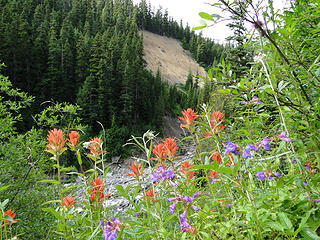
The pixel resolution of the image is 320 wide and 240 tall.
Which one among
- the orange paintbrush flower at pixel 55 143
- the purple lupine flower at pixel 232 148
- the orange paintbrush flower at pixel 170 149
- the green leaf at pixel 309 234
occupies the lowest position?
the orange paintbrush flower at pixel 55 143

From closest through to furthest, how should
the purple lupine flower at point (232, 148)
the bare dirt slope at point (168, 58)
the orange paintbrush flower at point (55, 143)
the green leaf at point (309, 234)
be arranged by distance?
the green leaf at point (309, 234) → the purple lupine flower at point (232, 148) → the orange paintbrush flower at point (55, 143) → the bare dirt slope at point (168, 58)

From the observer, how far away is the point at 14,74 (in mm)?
26375

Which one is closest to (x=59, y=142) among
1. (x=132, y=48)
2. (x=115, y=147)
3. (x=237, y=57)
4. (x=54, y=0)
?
(x=237, y=57)

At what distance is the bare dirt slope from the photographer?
215 feet

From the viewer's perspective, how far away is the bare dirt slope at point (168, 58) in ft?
215

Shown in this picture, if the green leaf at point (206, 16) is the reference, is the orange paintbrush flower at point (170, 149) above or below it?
below

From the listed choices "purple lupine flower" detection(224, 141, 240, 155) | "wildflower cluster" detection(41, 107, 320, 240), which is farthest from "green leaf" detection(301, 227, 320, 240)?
"purple lupine flower" detection(224, 141, 240, 155)

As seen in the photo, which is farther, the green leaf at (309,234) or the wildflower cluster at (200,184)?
the wildflower cluster at (200,184)

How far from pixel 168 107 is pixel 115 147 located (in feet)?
78.5

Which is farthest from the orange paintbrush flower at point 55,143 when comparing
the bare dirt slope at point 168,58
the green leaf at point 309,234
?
the bare dirt slope at point 168,58

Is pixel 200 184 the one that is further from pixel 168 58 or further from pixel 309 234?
pixel 168 58

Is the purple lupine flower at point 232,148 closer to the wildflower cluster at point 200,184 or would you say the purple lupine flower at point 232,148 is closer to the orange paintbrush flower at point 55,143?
the wildflower cluster at point 200,184

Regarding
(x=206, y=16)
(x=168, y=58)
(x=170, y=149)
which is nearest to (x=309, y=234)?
(x=206, y=16)

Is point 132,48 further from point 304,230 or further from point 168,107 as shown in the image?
point 304,230
